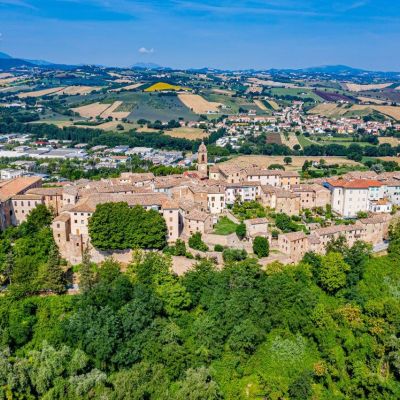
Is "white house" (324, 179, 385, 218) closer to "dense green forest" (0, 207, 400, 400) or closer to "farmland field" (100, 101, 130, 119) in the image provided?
"dense green forest" (0, 207, 400, 400)

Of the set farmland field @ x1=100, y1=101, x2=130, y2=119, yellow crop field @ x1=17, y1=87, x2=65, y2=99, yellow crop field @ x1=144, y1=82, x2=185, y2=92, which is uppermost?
yellow crop field @ x1=144, y1=82, x2=185, y2=92

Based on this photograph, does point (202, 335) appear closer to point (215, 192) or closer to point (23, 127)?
point (215, 192)

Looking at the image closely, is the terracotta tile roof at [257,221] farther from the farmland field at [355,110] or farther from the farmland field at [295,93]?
the farmland field at [295,93]

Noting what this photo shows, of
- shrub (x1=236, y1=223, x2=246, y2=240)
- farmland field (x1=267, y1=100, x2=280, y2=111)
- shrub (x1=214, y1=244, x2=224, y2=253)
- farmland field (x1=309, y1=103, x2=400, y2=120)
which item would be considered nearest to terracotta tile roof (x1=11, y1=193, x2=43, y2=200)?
shrub (x1=214, y1=244, x2=224, y2=253)

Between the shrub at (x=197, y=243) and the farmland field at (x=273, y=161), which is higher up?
the shrub at (x=197, y=243)

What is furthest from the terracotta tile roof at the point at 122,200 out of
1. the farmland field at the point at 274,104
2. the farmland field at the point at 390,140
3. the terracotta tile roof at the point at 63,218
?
the farmland field at the point at 274,104

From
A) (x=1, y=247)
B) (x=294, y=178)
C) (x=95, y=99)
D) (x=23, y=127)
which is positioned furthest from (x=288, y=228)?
(x=95, y=99)

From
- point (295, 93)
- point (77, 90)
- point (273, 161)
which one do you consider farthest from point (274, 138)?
point (295, 93)
